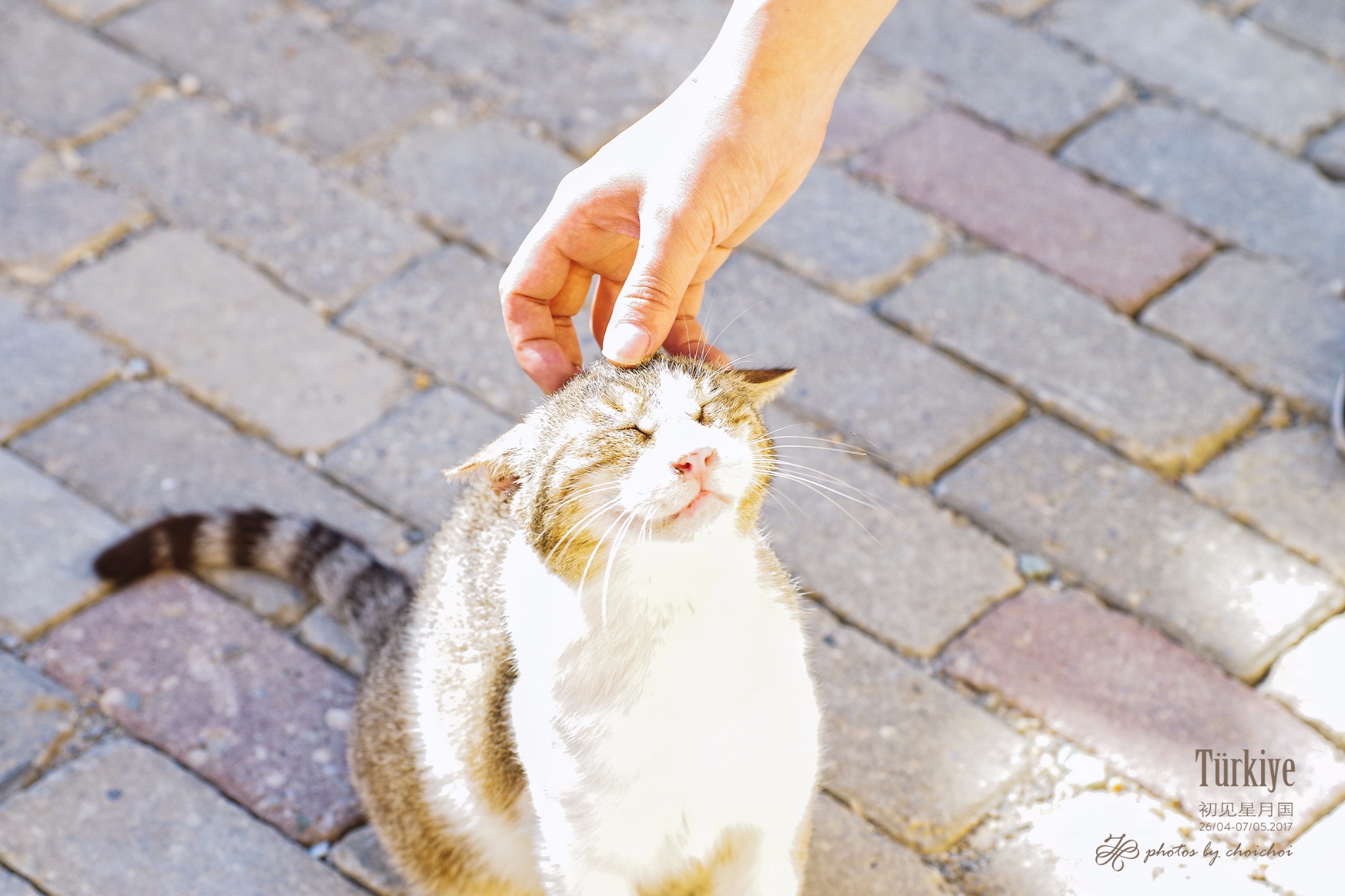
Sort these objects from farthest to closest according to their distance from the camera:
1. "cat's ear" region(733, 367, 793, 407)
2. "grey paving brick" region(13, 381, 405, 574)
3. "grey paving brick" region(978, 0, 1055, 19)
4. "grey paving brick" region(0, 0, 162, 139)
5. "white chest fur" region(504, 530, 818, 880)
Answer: "grey paving brick" region(978, 0, 1055, 19) < "grey paving brick" region(0, 0, 162, 139) < "grey paving brick" region(13, 381, 405, 574) < "cat's ear" region(733, 367, 793, 407) < "white chest fur" region(504, 530, 818, 880)

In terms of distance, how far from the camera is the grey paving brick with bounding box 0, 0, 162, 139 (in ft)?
13.1

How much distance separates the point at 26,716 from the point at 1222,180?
3.32m

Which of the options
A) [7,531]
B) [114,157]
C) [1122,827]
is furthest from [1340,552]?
[114,157]

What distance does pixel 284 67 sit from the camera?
4.23 m

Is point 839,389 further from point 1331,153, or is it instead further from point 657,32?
point 1331,153

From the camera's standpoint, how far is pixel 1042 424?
11.1ft

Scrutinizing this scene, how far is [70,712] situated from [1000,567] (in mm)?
1929

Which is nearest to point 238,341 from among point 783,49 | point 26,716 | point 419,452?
point 419,452

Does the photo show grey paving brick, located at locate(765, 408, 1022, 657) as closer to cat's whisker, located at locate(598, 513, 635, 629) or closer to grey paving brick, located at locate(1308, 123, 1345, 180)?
cat's whisker, located at locate(598, 513, 635, 629)

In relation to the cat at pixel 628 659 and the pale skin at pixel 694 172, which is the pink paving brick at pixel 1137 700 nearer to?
the cat at pixel 628 659

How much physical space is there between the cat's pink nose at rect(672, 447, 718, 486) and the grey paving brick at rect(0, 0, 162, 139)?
9.27ft

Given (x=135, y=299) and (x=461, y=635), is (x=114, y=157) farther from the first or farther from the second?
(x=461, y=635)

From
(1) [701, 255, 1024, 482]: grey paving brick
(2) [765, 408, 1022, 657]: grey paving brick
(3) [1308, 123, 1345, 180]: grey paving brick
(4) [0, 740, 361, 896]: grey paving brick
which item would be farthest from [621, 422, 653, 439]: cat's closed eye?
(3) [1308, 123, 1345, 180]: grey paving brick

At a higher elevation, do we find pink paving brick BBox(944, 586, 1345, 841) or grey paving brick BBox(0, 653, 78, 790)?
pink paving brick BBox(944, 586, 1345, 841)
